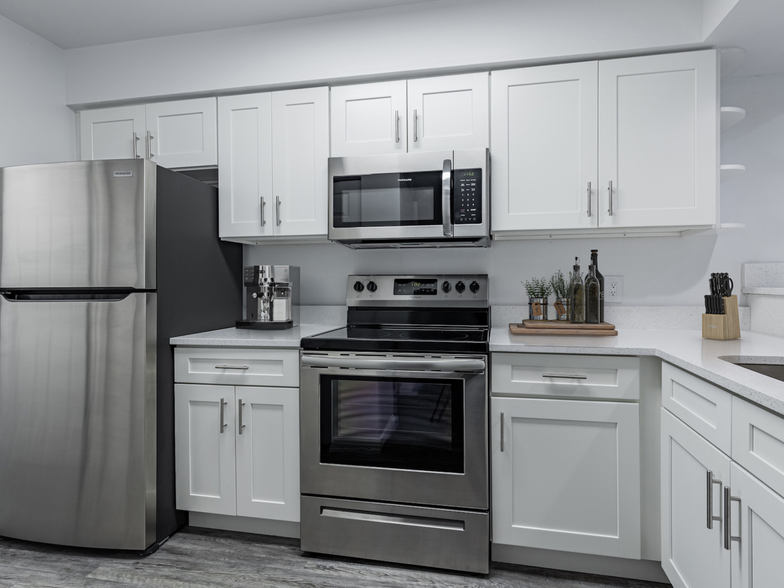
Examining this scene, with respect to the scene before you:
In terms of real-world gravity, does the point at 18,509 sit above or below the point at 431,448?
below

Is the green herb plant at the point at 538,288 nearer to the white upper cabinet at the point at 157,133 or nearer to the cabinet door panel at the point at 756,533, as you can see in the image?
the cabinet door panel at the point at 756,533

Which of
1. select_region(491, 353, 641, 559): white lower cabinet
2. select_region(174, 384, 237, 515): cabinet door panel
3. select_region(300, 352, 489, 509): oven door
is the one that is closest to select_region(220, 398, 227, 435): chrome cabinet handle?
select_region(174, 384, 237, 515): cabinet door panel

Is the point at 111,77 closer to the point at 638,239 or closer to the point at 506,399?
the point at 506,399

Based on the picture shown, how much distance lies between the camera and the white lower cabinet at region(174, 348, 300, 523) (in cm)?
201

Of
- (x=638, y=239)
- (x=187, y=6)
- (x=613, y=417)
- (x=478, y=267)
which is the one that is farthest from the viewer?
(x=478, y=267)

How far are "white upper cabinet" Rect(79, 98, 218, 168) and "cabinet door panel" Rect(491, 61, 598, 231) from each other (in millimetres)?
1450

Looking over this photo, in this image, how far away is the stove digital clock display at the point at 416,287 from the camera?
2.45m

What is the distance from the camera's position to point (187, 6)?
219 centimetres

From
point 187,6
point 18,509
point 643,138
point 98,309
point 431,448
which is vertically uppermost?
point 187,6

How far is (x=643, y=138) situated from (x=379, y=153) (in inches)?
45.4

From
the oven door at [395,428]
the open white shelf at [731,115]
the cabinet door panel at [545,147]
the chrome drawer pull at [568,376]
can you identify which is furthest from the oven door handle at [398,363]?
the open white shelf at [731,115]

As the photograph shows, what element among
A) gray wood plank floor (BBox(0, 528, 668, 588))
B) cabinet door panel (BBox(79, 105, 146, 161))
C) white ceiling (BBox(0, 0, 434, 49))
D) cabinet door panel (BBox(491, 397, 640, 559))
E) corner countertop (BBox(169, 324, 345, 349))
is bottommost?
gray wood plank floor (BBox(0, 528, 668, 588))

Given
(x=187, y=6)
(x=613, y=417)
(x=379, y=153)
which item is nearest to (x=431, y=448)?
(x=613, y=417)

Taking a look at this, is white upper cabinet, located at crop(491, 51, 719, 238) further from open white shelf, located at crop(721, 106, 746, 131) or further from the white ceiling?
the white ceiling
